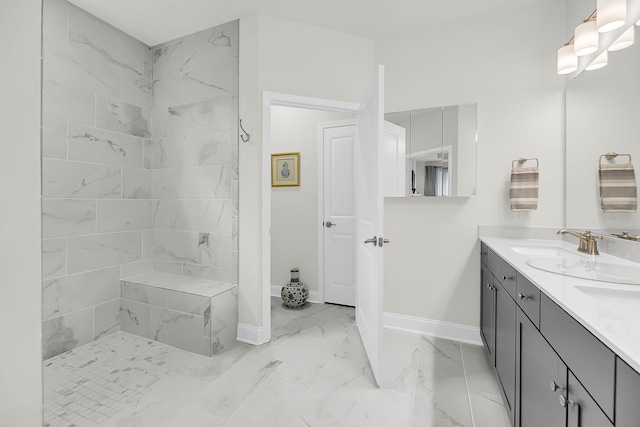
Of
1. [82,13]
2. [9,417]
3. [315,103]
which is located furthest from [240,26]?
[9,417]

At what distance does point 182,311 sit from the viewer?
231 centimetres

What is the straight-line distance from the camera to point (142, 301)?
251 cm

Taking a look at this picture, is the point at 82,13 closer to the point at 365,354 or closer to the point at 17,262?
the point at 17,262

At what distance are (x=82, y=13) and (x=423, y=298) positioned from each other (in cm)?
363

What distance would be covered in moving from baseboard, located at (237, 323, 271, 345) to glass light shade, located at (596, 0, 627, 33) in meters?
2.84

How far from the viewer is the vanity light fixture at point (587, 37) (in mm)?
1659

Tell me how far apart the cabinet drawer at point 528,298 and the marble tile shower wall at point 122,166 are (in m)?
2.01

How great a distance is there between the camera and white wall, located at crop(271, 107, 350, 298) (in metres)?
3.42

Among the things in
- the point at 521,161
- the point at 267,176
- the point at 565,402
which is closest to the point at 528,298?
the point at 565,402

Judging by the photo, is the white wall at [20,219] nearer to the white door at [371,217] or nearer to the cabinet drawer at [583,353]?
the cabinet drawer at [583,353]

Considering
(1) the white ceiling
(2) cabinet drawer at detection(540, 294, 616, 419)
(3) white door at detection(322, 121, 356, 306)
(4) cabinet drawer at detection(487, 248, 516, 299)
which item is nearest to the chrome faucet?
(4) cabinet drawer at detection(487, 248, 516, 299)

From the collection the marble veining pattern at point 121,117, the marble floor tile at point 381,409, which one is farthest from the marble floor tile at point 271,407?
the marble veining pattern at point 121,117

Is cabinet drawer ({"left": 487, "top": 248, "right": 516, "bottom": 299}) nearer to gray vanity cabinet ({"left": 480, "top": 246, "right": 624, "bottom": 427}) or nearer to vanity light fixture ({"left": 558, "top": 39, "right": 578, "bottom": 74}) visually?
gray vanity cabinet ({"left": 480, "top": 246, "right": 624, "bottom": 427})

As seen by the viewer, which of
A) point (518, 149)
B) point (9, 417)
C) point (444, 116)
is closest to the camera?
point (9, 417)
